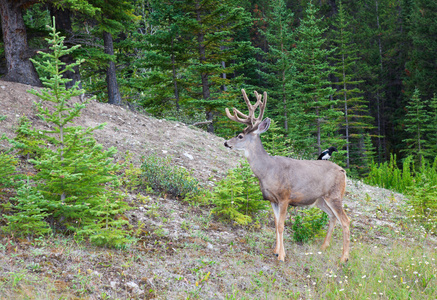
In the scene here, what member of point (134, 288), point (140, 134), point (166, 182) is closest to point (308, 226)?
point (166, 182)

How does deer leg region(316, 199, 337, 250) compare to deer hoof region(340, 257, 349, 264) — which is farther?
deer leg region(316, 199, 337, 250)

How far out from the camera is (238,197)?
6.76 m

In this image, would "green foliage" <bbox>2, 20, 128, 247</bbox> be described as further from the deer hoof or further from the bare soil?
the deer hoof

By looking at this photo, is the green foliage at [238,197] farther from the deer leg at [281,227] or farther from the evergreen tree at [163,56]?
the evergreen tree at [163,56]

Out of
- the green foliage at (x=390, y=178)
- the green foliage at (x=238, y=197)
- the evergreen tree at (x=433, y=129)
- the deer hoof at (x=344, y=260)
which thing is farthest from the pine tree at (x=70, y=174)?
the evergreen tree at (x=433, y=129)

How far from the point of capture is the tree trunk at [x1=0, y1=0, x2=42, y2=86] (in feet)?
34.6

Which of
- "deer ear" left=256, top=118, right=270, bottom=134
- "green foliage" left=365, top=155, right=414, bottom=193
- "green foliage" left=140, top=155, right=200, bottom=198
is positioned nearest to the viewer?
"deer ear" left=256, top=118, right=270, bottom=134

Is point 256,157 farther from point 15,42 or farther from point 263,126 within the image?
point 15,42

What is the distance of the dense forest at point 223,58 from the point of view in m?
12.0

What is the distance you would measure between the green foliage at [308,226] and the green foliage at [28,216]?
4.02 m

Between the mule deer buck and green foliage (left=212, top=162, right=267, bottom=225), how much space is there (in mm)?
904

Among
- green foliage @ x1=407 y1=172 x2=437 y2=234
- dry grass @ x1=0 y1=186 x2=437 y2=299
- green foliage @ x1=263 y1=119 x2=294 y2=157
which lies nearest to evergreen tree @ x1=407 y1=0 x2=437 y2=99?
green foliage @ x1=407 y1=172 x2=437 y2=234

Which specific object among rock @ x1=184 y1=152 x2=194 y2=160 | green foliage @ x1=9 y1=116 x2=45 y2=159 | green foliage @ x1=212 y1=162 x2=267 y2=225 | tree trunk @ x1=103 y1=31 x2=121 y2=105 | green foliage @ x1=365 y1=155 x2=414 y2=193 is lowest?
green foliage @ x1=365 y1=155 x2=414 y2=193

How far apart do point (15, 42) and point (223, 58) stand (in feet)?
27.5
